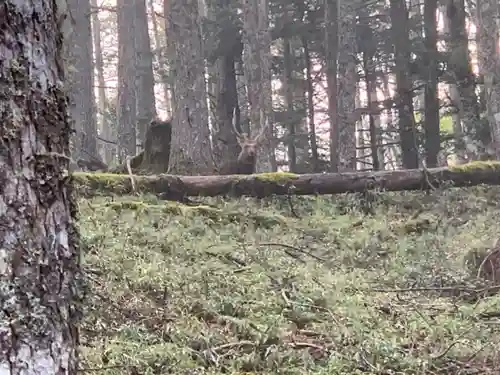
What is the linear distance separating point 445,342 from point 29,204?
11.4 ft

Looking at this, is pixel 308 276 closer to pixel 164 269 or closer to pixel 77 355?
pixel 164 269

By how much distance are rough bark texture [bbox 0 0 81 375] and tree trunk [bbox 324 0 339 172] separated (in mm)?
15623

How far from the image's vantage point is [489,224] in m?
9.81

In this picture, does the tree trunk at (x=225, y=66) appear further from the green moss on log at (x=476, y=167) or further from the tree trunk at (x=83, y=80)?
the green moss on log at (x=476, y=167)

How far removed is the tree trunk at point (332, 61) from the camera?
58.8 ft

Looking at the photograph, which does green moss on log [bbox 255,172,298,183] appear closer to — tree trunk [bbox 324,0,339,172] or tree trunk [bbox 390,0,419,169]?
tree trunk [bbox 324,0,339,172]

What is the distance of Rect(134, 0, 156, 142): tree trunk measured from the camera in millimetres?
22500

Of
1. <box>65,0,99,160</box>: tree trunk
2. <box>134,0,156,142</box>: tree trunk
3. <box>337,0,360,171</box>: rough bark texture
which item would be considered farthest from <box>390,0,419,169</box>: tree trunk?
<box>65,0,99,160</box>: tree trunk

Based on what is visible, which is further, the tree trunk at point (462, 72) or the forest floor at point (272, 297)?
the tree trunk at point (462, 72)

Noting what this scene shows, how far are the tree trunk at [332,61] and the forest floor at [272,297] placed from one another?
31.8 feet

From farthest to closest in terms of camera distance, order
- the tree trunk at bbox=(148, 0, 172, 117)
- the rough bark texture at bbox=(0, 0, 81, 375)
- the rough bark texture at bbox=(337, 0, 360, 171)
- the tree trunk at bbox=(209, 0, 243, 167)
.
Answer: the tree trunk at bbox=(148, 0, 172, 117) → the tree trunk at bbox=(209, 0, 243, 167) → the rough bark texture at bbox=(337, 0, 360, 171) → the rough bark texture at bbox=(0, 0, 81, 375)

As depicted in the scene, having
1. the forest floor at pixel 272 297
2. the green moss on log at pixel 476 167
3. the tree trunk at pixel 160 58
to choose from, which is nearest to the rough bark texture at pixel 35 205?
the forest floor at pixel 272 297

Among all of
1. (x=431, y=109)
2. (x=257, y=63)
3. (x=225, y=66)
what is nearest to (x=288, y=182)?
(x=257, y=63)

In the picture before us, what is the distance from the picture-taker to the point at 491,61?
14250mm
